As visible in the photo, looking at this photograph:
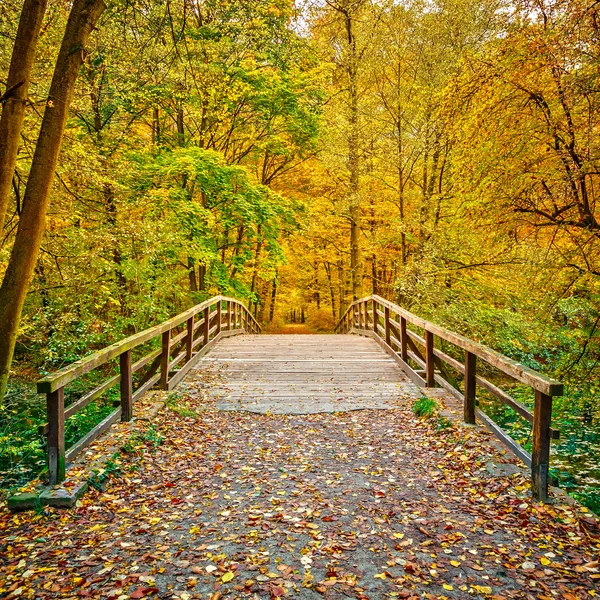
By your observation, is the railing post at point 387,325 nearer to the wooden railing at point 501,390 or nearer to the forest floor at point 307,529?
the wooden railing at point 501,390

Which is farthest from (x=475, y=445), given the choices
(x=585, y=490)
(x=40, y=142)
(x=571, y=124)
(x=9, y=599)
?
(x=40, y=142)

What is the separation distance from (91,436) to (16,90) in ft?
9.79

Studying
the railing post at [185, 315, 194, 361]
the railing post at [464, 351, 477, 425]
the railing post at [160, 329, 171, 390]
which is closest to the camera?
the railing post at [464, 351, 477, 425]

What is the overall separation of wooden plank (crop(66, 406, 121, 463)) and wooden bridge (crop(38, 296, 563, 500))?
0.03 ft

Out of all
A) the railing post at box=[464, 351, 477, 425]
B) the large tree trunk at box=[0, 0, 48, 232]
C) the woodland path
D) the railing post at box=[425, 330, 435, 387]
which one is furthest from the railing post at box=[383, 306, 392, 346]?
the large tree trunk at box=[0, 0, 48, 232]

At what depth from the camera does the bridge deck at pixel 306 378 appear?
6363 millimetres

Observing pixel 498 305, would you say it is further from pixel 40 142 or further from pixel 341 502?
pixel 40 142

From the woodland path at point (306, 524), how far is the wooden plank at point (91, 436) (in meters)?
0.29

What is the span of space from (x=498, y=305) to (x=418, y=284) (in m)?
2.45

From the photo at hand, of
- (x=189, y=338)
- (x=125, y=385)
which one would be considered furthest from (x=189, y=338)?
(x=125, y=385)

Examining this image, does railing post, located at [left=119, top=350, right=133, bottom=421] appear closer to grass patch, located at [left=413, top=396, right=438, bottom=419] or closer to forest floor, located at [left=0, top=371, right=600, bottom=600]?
forest floor, located at [left=0, top=371, right=600, bottom=600]

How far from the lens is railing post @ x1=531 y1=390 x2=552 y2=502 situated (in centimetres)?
342

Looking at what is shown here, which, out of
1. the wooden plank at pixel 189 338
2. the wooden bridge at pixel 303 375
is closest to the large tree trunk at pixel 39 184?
the wooden bridge at pixel 303 375

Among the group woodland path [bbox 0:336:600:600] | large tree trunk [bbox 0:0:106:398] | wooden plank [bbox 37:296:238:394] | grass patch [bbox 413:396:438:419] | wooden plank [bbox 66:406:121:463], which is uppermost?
large tree trunk [bbox 0:0:106:398]
